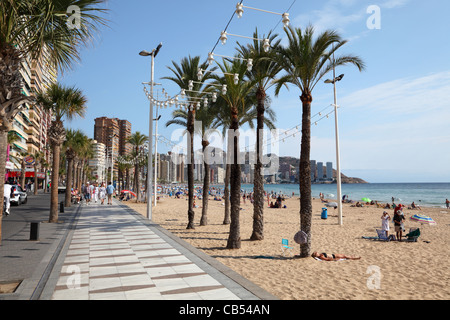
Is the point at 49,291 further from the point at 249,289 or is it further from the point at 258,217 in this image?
the point at 258,217

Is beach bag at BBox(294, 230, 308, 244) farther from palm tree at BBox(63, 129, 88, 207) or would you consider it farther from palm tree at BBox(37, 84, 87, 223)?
palm tree at BBox(63, 129, 88, 207)

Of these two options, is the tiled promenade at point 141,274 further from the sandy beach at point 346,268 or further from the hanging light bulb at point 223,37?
the hanging light bulb at point 223,37

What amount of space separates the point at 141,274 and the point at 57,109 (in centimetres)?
1323

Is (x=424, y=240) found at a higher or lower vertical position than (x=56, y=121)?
lower

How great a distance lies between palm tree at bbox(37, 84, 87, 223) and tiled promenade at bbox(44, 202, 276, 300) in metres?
5.88

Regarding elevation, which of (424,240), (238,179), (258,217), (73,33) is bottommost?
(424,240)

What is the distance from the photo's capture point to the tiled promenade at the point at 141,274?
5.73m

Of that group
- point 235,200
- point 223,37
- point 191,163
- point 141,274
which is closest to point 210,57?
point 223,37

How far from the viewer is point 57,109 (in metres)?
16.7

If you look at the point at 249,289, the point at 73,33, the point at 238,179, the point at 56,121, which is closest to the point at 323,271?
the point at 249,289

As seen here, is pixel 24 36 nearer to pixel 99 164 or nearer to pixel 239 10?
pixel 239 10

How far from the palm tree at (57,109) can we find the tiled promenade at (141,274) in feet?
19.3

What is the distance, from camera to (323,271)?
8328mm
